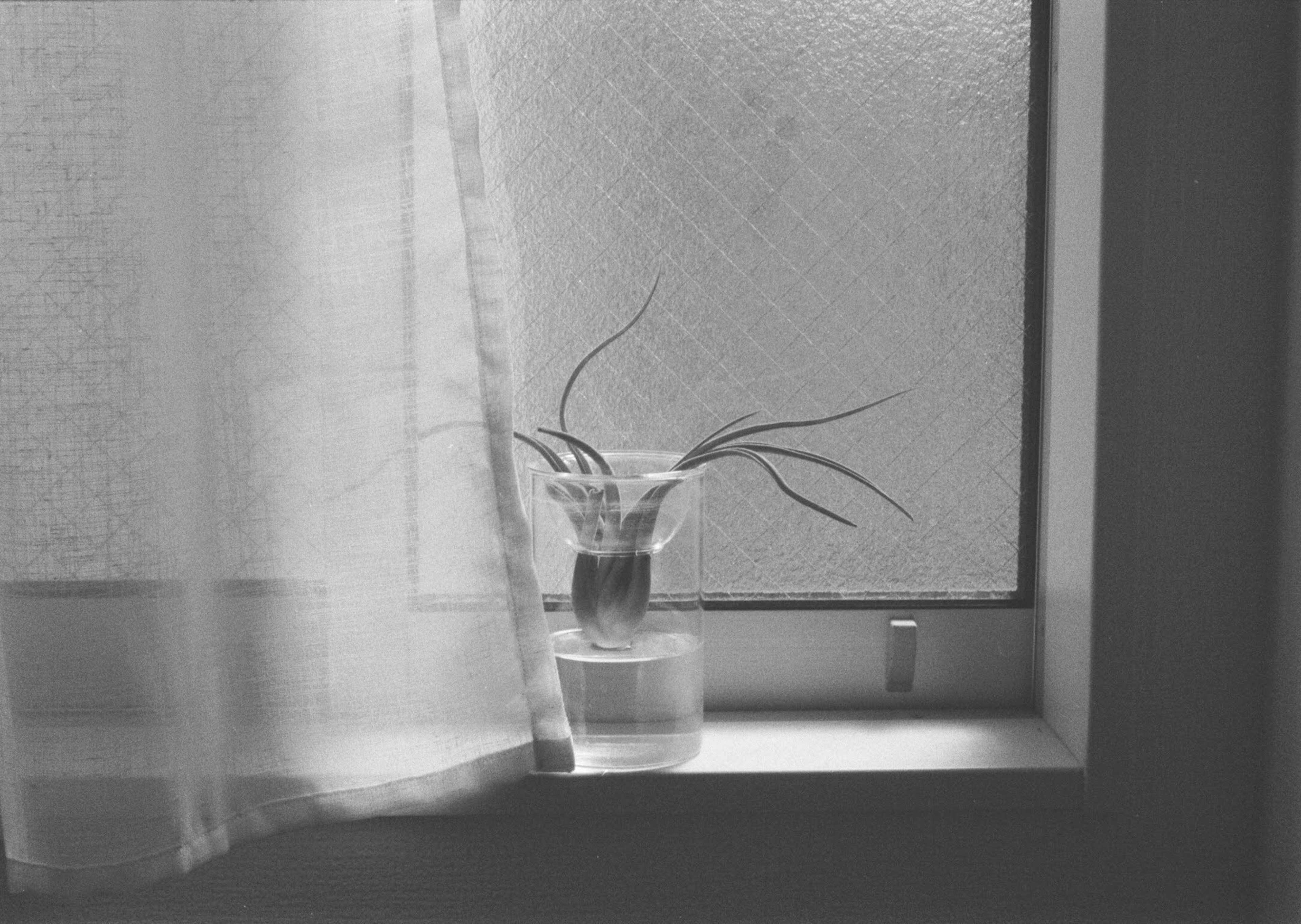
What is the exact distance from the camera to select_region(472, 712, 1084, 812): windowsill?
79cm

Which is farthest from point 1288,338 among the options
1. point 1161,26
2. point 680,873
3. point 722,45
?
point 680,873

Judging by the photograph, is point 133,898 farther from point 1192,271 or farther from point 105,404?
point 1192,271

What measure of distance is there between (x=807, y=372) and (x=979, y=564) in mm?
206

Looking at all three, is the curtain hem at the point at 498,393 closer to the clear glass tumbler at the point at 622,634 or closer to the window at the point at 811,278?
the clear glass tumbler at the point at 622,634

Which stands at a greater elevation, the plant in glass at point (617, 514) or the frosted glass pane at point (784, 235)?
the frosted glass pane at point (784, 235)

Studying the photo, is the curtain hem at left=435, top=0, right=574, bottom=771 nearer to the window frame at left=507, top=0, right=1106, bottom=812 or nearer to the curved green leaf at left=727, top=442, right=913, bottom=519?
the window frame at left=507, top=0, right=1106, bottom=812

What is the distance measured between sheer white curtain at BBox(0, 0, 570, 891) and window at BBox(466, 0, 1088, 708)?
176 millimetres

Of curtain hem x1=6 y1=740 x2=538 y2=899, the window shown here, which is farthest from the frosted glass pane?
curtain hem x1=6 y1=740 x2=538 y2=899

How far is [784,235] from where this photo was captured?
898 millimetres

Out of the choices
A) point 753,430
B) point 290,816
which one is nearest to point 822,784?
point 753,430

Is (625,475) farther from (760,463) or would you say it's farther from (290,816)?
(290,816)

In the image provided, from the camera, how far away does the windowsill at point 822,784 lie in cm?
79

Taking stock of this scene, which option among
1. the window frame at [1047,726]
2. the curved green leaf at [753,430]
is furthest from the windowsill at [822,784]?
the curved green leaf at [753,430]

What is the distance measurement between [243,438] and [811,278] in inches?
17.4
